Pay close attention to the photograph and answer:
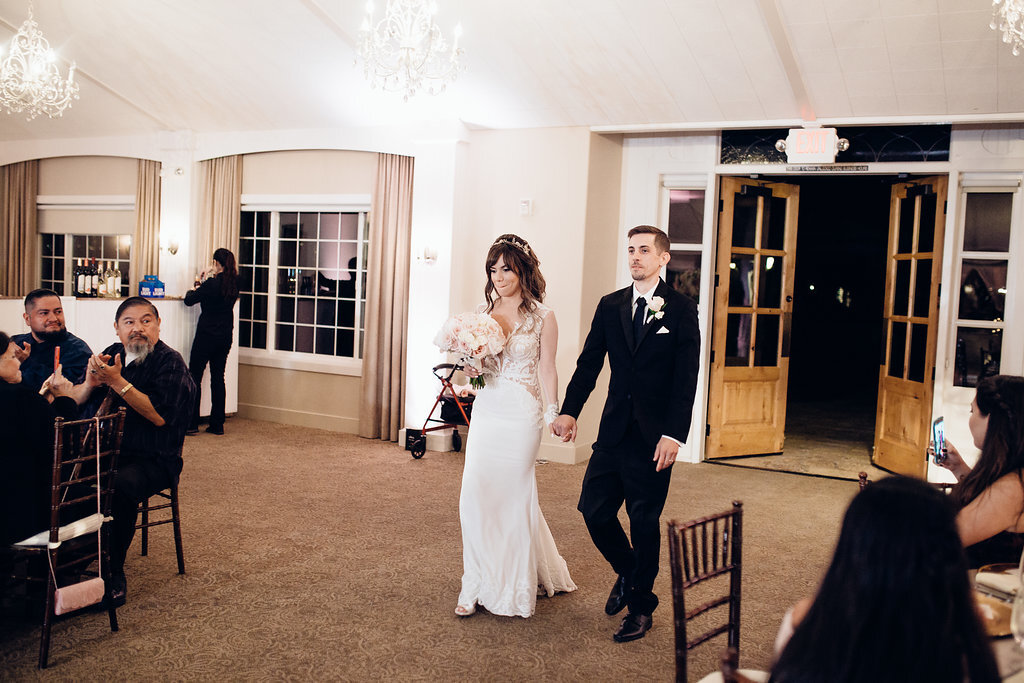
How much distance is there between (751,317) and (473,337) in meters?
4.61

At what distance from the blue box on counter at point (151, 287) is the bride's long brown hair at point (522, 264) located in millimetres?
5666

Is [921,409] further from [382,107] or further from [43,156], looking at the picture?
[43,156]

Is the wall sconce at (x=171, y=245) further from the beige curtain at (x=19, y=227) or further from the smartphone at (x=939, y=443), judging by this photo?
the smartphone at (x=939, y=443)

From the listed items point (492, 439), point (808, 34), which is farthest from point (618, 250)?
point (492, 439)

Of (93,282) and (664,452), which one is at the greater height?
(93,282)

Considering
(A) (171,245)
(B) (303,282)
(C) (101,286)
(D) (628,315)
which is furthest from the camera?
(A) (171,245)

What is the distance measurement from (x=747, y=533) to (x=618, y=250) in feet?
10.8

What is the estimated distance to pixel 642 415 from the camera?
3535 mm

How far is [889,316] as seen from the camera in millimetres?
7359

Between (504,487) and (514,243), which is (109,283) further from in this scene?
(504,487)

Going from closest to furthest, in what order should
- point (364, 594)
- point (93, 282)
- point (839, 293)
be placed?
point (364, 594) < point (93, 282) < point (839, 293)

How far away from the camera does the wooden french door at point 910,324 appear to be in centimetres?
679

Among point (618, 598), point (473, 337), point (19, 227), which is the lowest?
point (618, 598)

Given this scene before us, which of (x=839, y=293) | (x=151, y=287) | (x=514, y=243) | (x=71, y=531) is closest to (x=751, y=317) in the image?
(x=514, y=243)
